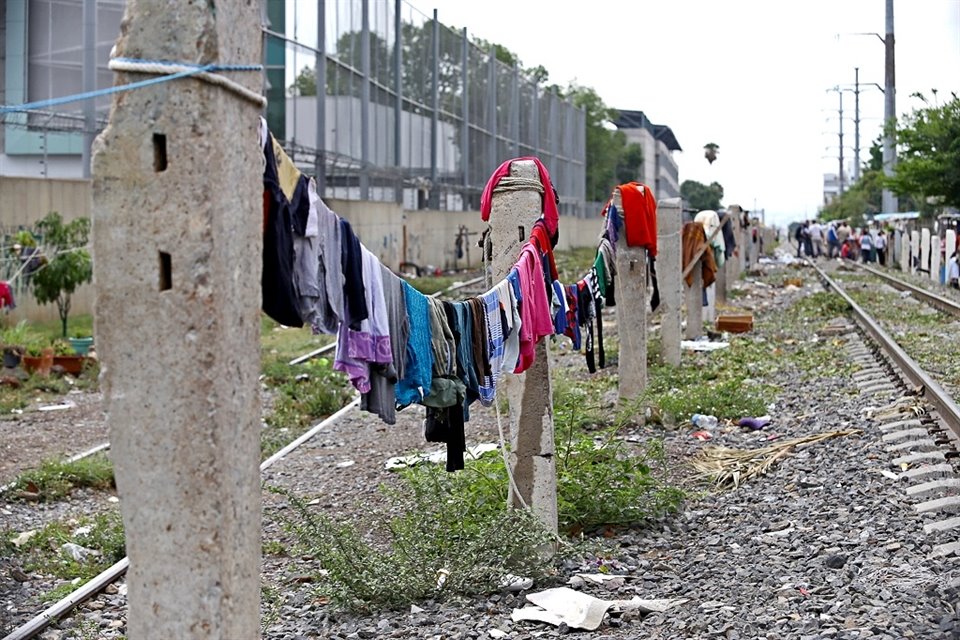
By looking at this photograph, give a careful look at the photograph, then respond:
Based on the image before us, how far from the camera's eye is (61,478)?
33.9 feet

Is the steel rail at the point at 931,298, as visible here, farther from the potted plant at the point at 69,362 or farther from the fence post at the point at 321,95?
the fence post at the point at 321,95

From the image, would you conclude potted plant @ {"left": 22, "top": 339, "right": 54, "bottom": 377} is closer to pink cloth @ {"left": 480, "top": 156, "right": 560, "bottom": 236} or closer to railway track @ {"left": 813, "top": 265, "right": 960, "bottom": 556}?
pink cloth @ {"left": 480, "top": 156, "right": 560, "bottom": 236}

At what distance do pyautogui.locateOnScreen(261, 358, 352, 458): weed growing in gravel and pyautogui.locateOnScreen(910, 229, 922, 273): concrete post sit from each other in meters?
29.0

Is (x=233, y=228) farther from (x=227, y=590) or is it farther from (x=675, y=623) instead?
(x=675, y=623)

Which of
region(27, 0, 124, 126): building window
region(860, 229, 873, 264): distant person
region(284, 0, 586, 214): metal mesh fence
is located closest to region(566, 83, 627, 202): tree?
region(284, 0, 586, 214): metal mesh fence

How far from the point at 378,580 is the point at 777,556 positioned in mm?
2368

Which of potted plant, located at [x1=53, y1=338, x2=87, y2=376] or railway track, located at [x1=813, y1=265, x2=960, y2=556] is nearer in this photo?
railway track, located at [x1=813, y1=265, x2=960, y2=556]

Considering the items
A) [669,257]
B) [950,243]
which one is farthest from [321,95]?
[669,257]

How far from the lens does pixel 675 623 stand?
6094 mm

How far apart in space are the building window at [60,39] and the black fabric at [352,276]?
2765 centimetres

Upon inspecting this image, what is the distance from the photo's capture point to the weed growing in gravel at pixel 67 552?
7.87 meters

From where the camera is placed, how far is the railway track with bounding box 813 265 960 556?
7.77 metres

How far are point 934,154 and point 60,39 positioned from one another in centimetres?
2745

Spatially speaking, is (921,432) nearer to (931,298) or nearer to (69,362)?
(69,362)
